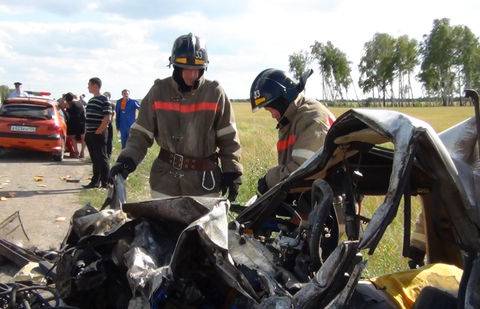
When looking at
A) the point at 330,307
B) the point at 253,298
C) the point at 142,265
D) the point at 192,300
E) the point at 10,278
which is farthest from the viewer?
the point at 10,278

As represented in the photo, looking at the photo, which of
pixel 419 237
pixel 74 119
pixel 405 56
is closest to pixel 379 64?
pixel 405 56

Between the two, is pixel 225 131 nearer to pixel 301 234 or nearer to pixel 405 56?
pixel 301 234

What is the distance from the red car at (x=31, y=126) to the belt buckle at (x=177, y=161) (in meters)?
9.80

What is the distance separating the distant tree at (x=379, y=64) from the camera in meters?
84.1

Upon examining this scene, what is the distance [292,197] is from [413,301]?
1285 millimetres

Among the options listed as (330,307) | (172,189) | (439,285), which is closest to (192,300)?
(330,307)

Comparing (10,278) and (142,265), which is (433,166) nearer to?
(142,265)

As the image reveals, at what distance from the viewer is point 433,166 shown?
225 cm

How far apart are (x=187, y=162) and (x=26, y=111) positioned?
10.4 m

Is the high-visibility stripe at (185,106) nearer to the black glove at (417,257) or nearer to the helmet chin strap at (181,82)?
the helmet chin strap at (181,82)

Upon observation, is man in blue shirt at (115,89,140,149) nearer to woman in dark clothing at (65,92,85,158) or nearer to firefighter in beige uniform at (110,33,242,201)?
woman in dark clothing at (65,92,85,158)

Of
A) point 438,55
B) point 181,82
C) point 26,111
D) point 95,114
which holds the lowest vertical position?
point 95,114

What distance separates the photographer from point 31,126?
14.0m

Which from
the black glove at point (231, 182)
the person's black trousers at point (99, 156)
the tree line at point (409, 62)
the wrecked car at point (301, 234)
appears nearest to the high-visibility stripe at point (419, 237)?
the wrecked car at point (301, 234)
